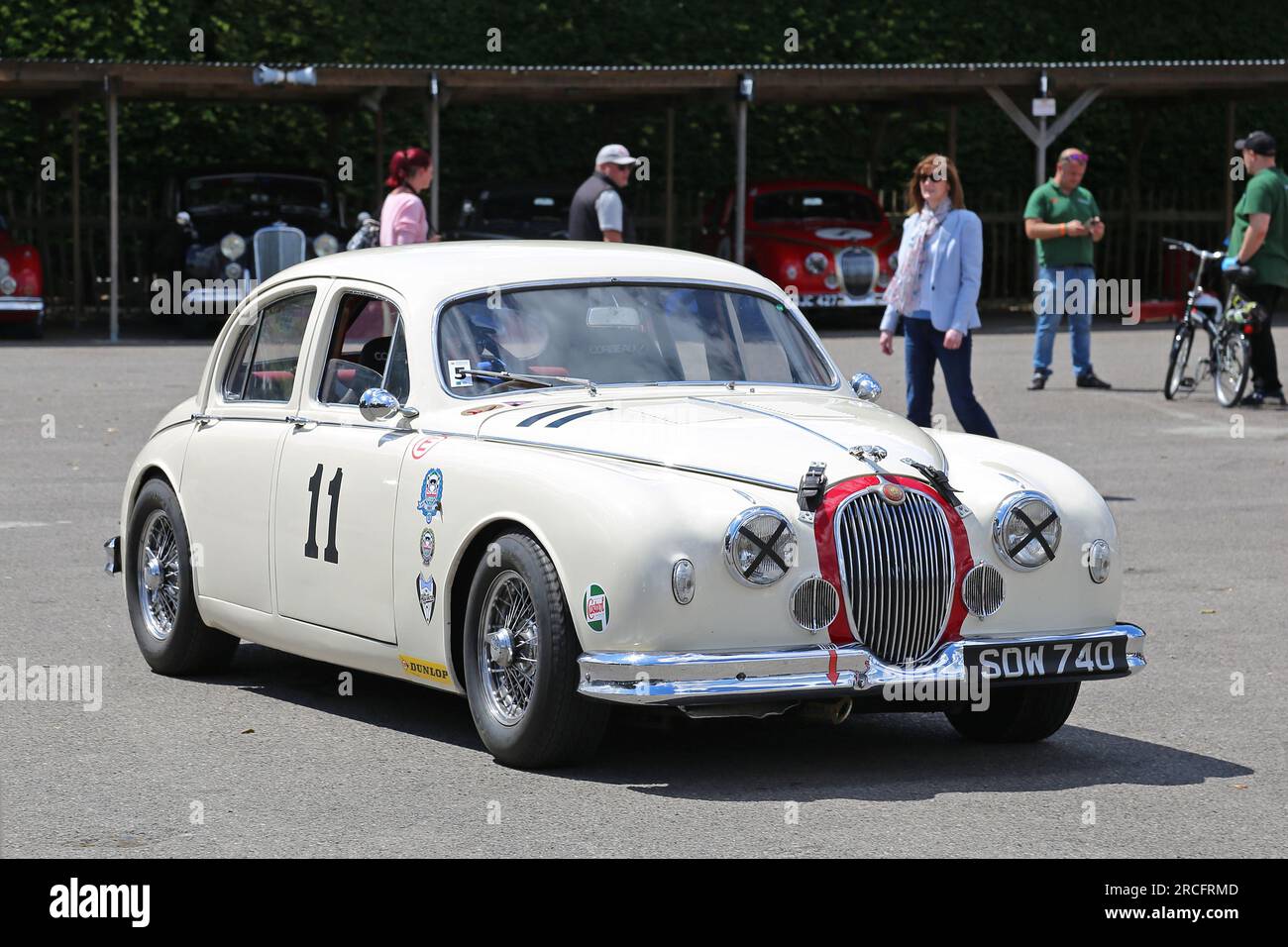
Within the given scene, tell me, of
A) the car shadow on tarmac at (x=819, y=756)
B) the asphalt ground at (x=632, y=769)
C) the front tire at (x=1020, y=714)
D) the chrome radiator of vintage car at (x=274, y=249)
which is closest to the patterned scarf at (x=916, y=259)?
the asphalt ground at (x=632, y=769)

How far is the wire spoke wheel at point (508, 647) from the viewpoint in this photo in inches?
255

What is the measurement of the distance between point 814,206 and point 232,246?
7.64 metres

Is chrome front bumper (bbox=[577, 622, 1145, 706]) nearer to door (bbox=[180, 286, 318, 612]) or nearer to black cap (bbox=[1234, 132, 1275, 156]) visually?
door (bbox=[180, 286, 318, 612])

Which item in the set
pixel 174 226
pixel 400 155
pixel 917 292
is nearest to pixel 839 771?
pixel 917 292

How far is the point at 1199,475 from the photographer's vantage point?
46.6 feet

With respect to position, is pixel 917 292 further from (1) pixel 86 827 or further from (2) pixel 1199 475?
(1) pixel 86 827

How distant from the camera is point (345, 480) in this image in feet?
23.9

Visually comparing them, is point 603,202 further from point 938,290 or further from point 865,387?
point 865,387

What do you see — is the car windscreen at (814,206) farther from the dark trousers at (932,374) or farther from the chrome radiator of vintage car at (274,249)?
the dark trousers at (932,374)

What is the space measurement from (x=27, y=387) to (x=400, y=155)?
7.24 m

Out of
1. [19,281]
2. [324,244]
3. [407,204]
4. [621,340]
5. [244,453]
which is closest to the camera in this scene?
[621,340]

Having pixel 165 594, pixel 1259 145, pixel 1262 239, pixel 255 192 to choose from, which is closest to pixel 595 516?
pixel 165 594

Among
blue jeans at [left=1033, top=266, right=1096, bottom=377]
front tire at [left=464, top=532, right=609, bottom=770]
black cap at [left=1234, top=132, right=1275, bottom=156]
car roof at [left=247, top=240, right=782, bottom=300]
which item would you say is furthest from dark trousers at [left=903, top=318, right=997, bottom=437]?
blue jeans at [left=1033, top=266, right=1096, bottom=377]
